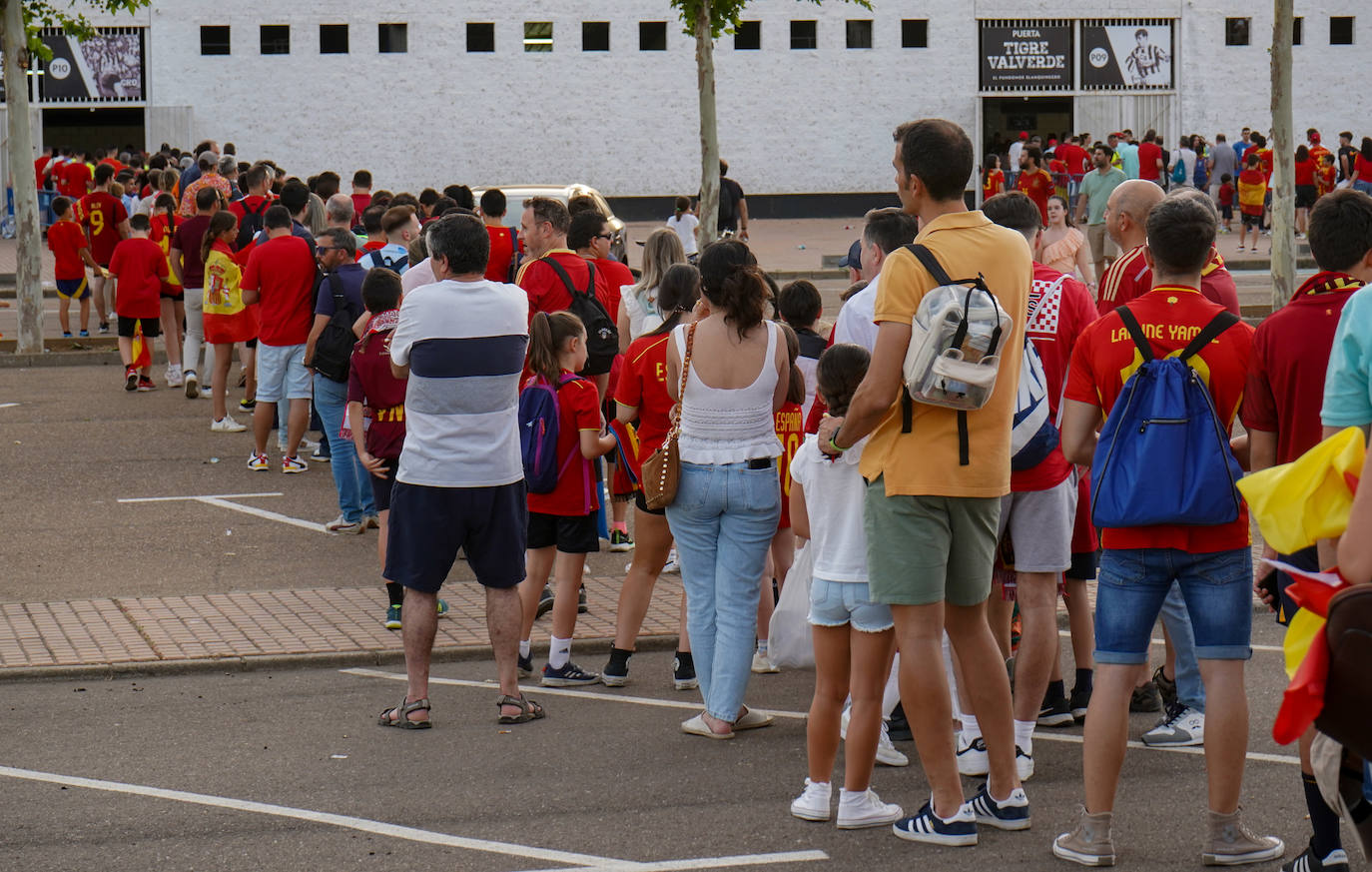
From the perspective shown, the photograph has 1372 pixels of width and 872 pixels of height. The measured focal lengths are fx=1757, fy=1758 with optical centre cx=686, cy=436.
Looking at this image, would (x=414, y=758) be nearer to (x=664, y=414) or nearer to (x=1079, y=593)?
(x=664, y=414)

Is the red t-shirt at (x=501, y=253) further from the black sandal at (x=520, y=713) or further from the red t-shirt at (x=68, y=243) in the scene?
the red t-shirt at (x=68, y=243)

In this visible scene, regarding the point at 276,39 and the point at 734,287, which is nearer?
the point at 734,287

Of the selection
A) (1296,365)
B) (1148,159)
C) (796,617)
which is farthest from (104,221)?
(1148,159)

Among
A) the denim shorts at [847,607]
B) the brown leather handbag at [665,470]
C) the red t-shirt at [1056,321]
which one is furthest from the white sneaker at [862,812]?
the red t-shirt at [1056,321]

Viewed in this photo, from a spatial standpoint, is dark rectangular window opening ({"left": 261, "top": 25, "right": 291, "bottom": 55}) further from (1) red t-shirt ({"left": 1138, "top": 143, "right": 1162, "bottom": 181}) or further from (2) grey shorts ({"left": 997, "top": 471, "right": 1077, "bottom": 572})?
(2) grey shorts ({"left": 997, "top": 471, "right": 1077, "bottom": 572})

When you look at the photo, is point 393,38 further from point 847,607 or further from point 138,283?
point 847,607

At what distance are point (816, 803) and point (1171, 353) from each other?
174 cm

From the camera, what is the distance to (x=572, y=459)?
23.9 ft

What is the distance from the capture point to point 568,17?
40781mm

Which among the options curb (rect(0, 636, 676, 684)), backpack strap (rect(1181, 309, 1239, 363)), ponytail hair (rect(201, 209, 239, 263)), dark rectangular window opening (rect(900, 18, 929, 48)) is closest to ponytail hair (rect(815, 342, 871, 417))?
backpack strap (rect(1181, 309, 1239, 363))

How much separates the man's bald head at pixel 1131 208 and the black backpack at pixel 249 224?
9.19 meters

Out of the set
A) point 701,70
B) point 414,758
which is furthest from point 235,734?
point 701,70

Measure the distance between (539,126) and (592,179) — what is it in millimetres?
1741

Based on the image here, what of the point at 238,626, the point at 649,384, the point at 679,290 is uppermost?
the point at 679,290
